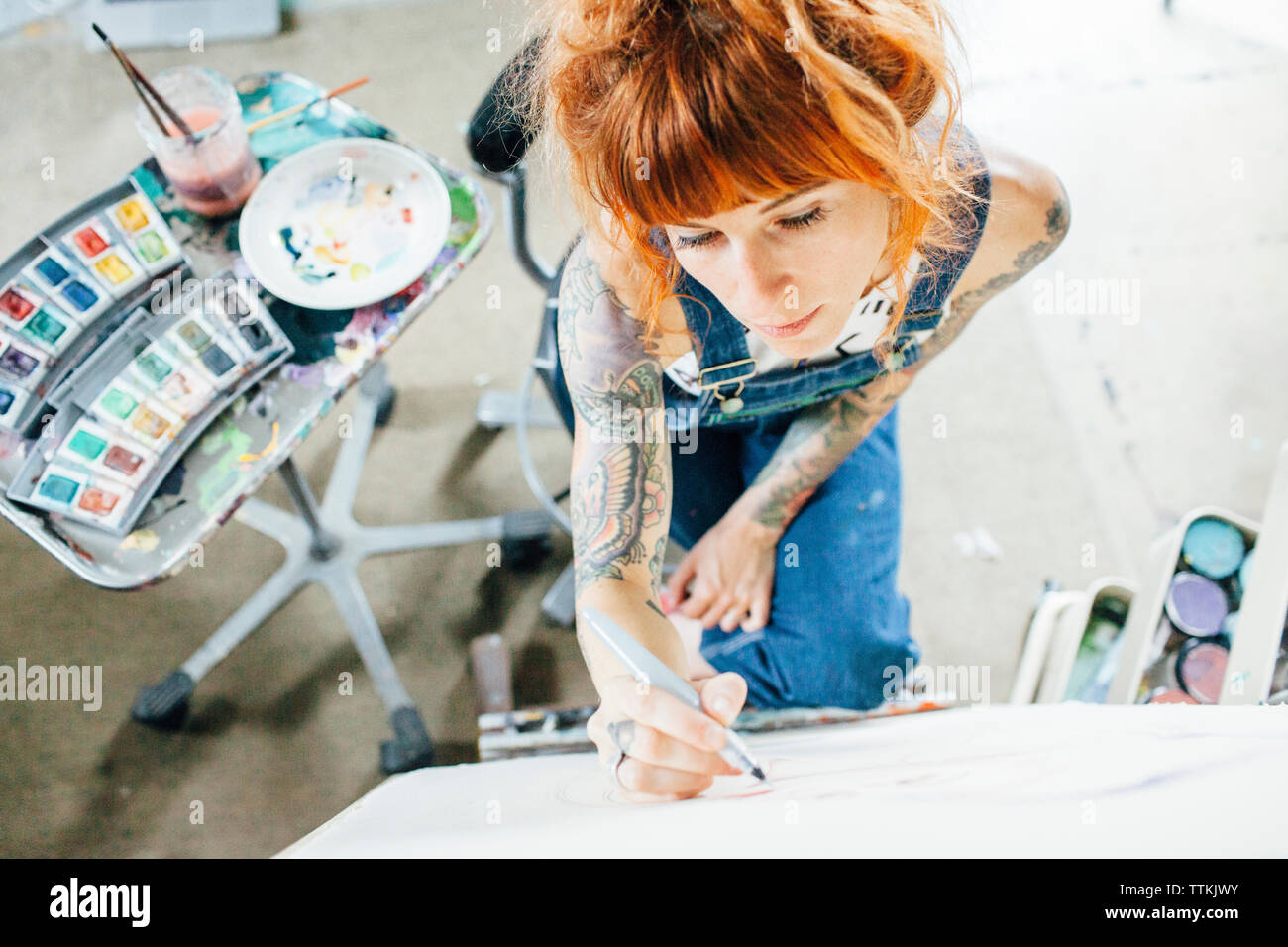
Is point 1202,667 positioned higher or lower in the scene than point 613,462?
lower

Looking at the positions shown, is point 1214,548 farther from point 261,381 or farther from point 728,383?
point 261,381

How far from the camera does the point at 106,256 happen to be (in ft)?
3.94

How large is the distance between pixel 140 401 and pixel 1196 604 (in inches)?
65.1

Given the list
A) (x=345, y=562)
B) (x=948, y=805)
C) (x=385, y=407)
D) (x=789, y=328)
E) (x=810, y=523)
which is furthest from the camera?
(x=385, y=407)

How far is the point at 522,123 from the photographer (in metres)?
1.13

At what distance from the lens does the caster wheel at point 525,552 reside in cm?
191

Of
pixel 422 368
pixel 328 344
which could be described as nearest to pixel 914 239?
pixel 328 344

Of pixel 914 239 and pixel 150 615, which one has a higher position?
pixel 914 239

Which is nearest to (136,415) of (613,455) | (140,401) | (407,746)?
(140,401)

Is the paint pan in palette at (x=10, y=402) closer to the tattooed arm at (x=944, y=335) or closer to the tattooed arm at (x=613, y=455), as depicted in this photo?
the tattooed arm at (x=613, y=455)

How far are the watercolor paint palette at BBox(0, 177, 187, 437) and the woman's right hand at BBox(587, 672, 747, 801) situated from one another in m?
0.92

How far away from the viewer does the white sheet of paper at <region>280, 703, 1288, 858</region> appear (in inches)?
16.2
